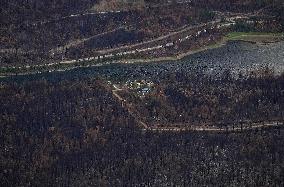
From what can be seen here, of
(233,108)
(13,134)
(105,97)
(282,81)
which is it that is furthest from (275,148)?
(13,134)

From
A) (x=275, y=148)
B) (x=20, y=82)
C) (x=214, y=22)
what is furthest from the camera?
(x=214, y=22)

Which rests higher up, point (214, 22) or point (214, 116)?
point (214, 22)

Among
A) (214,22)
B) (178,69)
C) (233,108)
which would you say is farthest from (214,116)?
(214,22)

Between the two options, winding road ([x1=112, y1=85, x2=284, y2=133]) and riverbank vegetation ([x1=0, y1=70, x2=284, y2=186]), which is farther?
winding road ([x1=112, y1=85, x2=284, y2=133])

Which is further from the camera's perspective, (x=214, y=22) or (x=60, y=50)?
(x=214, y=22)

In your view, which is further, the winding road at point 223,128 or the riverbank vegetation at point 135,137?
the winding road at point 223,128

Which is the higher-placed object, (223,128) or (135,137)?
(135,137)

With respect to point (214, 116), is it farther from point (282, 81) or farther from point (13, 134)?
point (13, 134)

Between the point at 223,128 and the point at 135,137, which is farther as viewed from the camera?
the point at 223,128

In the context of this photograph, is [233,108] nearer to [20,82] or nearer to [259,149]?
[259,149]

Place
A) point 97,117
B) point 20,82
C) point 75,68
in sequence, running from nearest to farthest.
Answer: point 97,117, point 20,82, point 75,68
